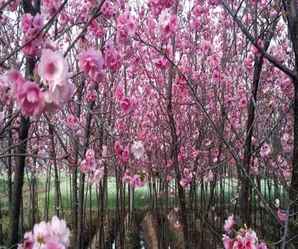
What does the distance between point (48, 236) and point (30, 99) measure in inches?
16.7

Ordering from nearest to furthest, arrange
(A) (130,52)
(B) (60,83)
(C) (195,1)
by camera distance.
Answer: (B) (60,83), (A) (130,52), (C) (195,1)

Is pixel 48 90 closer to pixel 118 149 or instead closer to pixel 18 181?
pixel 18 181

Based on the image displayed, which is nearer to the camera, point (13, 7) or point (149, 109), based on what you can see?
point (13, 7)

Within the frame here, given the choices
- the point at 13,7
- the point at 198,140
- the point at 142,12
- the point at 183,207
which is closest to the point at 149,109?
the point at 198,140

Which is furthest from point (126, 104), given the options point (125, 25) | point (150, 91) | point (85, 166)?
point (150, 91)

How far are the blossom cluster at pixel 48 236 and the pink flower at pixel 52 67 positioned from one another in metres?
0.43

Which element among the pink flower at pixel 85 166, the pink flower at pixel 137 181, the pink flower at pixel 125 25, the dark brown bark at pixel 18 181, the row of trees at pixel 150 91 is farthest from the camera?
the pink flower at pixel 137 181

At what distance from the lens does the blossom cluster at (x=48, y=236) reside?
4.57 ft

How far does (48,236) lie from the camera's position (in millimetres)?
1413

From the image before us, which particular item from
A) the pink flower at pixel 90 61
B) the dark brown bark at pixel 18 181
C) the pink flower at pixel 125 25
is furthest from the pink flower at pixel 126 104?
the pink flower at pixel 90 61

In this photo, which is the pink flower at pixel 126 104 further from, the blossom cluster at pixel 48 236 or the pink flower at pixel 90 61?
the blossom cluster at pixel 48 236

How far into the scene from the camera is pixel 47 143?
8961 mm

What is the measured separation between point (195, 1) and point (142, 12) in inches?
45.4

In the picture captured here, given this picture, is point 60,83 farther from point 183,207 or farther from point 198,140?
point 198,140
